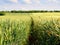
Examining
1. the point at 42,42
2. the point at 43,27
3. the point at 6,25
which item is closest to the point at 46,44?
the point at 42,42

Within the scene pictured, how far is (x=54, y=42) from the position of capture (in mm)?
9898

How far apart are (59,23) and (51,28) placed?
519 mm

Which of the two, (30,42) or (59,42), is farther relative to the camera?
(30,42)

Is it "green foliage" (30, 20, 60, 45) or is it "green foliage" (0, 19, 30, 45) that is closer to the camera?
"green foliage" (0, 19, 30, 45)

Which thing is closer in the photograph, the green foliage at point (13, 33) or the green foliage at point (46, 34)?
the green foliage at point (13, 33)

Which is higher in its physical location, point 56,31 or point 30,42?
point 56,31

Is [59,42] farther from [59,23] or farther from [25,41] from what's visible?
[25,41]

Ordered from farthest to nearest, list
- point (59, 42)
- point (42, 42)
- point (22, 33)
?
point (22, 33)
point (42, 42)
point (59, 42)

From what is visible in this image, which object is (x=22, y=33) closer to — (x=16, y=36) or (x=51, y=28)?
(x=16, y=36)

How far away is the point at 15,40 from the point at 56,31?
76.9 inches

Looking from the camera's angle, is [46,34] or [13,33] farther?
→ [46,34]

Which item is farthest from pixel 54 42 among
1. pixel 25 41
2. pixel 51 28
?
pixel 25 41

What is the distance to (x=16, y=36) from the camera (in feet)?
34.9

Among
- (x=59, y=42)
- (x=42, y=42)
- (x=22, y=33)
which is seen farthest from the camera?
(x=22, y=33)
